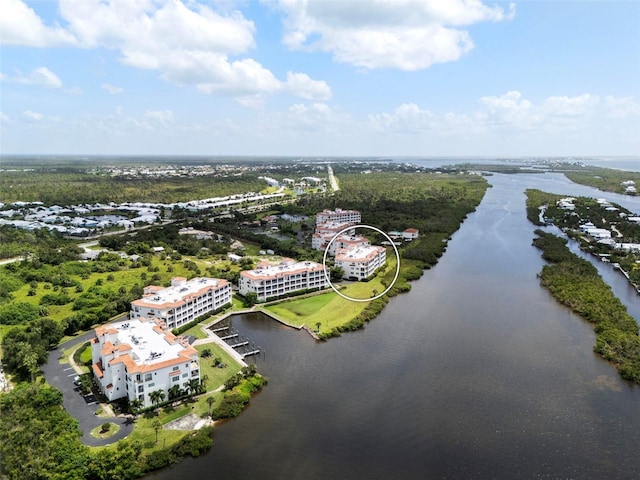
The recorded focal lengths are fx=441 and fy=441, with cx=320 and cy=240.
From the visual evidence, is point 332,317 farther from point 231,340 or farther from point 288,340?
point 231,340

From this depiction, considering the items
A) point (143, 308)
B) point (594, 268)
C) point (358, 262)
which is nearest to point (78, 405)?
point (143, 308)

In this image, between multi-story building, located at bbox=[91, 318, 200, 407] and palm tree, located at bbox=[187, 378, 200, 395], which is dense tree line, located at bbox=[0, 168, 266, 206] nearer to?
multi-story building, located at bbox=[91, 318, 200, 407]

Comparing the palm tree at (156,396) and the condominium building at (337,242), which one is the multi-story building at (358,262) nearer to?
the condominium building at (337,242)

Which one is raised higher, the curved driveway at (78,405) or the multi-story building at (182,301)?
the multi-story building at (182,301)

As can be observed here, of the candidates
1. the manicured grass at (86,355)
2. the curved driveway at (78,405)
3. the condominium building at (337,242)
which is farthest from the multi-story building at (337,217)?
the curved driveway at (78,405)

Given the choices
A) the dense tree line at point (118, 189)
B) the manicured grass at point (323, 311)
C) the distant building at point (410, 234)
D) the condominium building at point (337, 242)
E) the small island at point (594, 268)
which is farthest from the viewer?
the dense tree line at point (118, 189)

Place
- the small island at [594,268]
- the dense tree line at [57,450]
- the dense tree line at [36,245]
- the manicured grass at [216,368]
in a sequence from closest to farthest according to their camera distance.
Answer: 1. the dense tree line at [57,450]
2. the manicured grass at [216,368]
3. the small island at [594,268]
4. the dense tree line at [36,245]

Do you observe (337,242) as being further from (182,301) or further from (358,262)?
(182,301)
